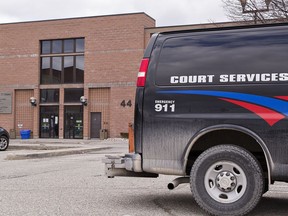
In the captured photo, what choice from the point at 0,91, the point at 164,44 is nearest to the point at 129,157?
the point at 164,44

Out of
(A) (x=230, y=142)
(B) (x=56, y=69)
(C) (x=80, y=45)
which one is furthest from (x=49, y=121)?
(A) (x=230, y=142)

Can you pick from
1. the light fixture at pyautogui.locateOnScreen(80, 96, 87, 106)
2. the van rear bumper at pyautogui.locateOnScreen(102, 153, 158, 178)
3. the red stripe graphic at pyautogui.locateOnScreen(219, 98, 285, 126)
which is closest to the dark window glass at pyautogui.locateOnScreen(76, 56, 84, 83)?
the light fixture at pyautogui.locateOnScreen(80, 96, 87, 106)

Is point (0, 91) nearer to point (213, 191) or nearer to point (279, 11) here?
point (279, 11)

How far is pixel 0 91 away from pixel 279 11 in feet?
92.6

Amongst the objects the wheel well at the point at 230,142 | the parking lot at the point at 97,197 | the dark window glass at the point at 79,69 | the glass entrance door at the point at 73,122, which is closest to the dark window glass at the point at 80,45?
the dark window glass at the point at 79,69

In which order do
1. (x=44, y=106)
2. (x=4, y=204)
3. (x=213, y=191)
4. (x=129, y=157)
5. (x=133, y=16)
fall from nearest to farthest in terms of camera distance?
(x=213, y=191), (x=129, y=157), (x=4, y=204), (x=133, y=16), (x=44, y=106)

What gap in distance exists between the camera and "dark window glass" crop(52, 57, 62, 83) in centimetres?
3878

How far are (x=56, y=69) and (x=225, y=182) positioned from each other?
34882 mm

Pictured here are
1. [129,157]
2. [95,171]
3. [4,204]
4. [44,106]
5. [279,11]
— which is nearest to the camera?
[129,157]

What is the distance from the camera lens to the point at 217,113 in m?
5.59

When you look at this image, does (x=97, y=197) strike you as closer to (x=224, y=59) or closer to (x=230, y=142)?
(x=230, y=142)

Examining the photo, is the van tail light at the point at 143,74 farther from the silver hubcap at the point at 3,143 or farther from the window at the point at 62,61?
the window at the point at 62,61

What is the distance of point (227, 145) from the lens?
5672 millimetres

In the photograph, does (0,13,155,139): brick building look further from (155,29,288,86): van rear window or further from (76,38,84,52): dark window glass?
(155,29,288,86): van rear window
